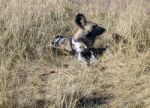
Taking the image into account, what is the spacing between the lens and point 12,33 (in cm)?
605

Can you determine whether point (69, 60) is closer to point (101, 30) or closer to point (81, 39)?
point (81, 39)

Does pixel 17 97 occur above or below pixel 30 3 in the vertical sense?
below

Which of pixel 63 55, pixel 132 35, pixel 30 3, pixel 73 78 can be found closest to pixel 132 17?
pixel 132 35

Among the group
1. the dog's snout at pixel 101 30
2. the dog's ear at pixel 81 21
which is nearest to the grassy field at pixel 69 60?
the dog's snout at pixel 101 30

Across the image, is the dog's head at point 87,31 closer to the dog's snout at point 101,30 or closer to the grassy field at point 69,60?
the dog's snout at point 101,30

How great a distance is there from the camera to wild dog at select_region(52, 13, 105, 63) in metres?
6.06

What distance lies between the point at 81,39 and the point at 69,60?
1.41 ft

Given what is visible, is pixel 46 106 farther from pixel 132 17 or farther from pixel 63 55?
pixel 132 17

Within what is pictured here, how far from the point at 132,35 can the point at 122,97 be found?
128 cm

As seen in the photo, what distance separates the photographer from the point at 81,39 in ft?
20.2

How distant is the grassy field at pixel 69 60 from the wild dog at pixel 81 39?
0.51ft

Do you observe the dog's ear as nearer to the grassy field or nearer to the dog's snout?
the dog's snout

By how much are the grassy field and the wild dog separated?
0.16 meters

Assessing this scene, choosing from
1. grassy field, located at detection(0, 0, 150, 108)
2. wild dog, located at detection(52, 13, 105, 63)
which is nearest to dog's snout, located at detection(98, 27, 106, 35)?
wild dog, located at detection(52, 13, 105, 63)
